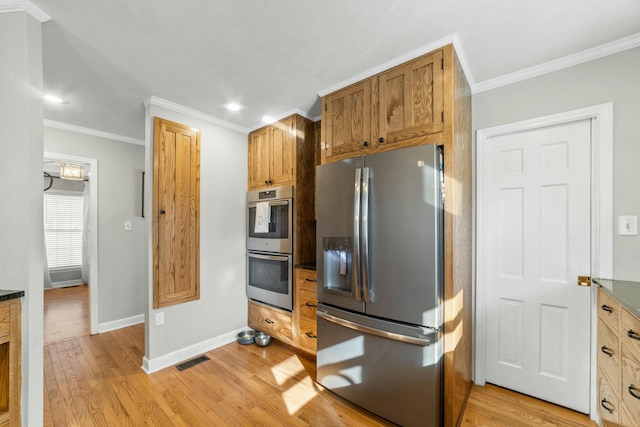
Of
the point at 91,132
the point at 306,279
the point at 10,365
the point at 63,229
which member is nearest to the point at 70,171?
A: the point at 91,132

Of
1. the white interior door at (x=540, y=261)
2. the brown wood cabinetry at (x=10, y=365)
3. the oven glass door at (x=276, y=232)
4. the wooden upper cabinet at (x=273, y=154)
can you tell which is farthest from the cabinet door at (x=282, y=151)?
the brown wood cabinetry at (x=10, y=365)

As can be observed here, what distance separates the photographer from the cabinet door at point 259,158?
305 cm

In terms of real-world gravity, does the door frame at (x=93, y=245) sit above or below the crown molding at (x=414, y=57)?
below

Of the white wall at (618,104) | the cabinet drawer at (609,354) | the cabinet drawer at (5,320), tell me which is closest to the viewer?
the cabinet drawer at (5,320)

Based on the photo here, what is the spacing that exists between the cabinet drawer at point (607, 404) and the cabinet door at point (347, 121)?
1993mm

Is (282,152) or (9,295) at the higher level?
(282,152)

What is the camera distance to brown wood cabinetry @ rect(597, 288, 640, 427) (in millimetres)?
1182

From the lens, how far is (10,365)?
4.21ft

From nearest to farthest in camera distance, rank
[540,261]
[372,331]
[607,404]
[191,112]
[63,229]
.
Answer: [607,404] < [372,331] < [540,261] < [191,112] < [63,229]

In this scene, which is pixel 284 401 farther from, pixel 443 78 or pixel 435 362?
pixel 443 78

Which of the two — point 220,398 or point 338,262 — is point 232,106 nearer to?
point 338,262

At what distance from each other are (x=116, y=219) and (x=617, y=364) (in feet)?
15.6

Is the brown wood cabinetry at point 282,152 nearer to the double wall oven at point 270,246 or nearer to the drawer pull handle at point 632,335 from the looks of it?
the double wall oven at point 270,246

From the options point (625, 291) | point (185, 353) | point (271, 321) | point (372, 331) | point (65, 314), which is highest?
point (625, 291)
